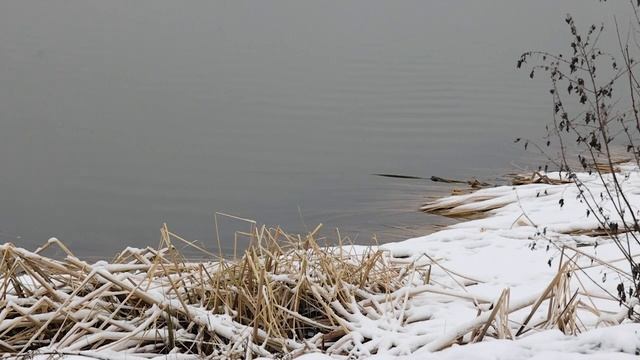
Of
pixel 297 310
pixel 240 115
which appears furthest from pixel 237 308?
pixel 240 115

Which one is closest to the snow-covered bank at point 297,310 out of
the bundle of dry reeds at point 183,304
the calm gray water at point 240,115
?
the bundle of dry reeds at point 183,304

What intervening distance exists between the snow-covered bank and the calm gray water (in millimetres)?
4184

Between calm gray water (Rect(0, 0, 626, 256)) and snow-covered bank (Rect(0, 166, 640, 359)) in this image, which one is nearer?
snow-covered bank (Rect(0, 166, 640, 359))

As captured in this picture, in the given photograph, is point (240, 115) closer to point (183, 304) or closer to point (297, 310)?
point (297, 310)

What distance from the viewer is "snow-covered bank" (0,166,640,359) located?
410 cm

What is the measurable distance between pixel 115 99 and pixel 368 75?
5529 millimetres

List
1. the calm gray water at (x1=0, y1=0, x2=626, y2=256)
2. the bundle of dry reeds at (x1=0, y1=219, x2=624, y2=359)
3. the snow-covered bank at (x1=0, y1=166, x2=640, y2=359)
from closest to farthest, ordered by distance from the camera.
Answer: the snow-covered bank at (x1=0, y1=166, x2=640, y2=359) < the bundle of dry reeds at (x1=0, y1=219, x2=624, y2=359) < the calm gray water at (x1=0, y1=0, x2=626, y2=256)

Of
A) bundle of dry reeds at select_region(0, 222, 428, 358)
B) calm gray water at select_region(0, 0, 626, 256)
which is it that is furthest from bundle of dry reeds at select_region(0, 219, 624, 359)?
calm gray water at select_region(0, 0, 626, 256)

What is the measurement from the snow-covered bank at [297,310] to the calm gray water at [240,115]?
4.18 metres

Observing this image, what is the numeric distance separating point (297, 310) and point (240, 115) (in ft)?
35.1

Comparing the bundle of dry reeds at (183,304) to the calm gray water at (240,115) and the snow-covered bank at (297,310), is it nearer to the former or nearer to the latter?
the snow-covered bank at (297,310)

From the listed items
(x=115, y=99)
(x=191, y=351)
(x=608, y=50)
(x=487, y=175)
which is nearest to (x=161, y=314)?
(x=191, y=351)

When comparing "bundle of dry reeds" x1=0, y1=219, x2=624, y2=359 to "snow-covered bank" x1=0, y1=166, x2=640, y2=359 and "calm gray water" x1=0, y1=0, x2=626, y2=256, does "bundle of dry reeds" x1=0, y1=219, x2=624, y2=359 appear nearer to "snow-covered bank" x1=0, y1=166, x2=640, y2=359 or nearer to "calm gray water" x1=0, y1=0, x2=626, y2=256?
"snow-covered bank" x1=0, y1=166, x2=640, y2=359

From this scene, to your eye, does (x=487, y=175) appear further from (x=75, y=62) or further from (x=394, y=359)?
(x=75, y=62)
